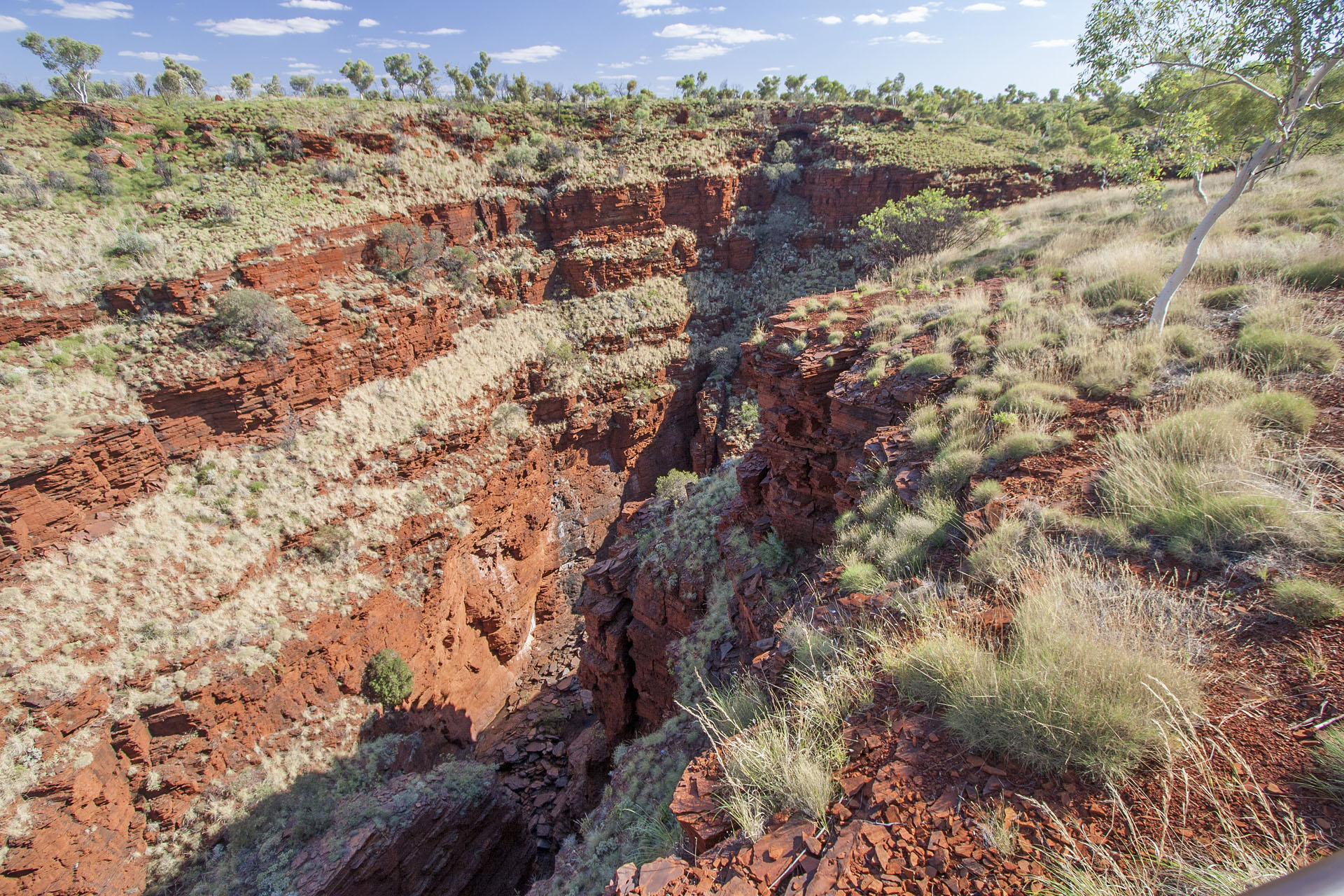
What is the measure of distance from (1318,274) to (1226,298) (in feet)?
3.05

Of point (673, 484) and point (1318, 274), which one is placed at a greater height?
point (1318, 274)

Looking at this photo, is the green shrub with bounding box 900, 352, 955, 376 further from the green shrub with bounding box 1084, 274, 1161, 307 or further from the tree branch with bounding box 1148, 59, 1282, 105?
the tree branch with bounding box 1148, 59, 1282, 105

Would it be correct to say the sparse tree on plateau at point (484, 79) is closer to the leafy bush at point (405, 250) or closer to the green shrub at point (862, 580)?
the leafy bush at point (405, 250)

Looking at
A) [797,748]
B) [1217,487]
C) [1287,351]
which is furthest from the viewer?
[1287,351]

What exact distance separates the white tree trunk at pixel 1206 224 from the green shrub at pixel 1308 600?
499 centimetres

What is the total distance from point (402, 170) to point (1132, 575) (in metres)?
27.3

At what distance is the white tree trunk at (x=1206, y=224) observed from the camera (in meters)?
6.35

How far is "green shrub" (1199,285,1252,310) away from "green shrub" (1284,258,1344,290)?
0.47m

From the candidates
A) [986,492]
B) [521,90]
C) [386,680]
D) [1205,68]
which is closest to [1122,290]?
[1205,68]

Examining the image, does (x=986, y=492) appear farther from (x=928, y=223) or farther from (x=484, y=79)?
(x=484, y=79)

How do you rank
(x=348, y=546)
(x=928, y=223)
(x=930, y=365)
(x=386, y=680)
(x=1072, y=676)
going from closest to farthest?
(x=1072, y=676)
(x=930, y=365)
(x=386, y=680)
(x=348, y=546)
(x=928, y=223)

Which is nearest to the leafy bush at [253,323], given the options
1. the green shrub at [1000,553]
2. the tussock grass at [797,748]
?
the tussock grass at [797,748]

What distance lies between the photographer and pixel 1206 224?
6.64 meters

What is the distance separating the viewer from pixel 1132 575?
12.1ft
